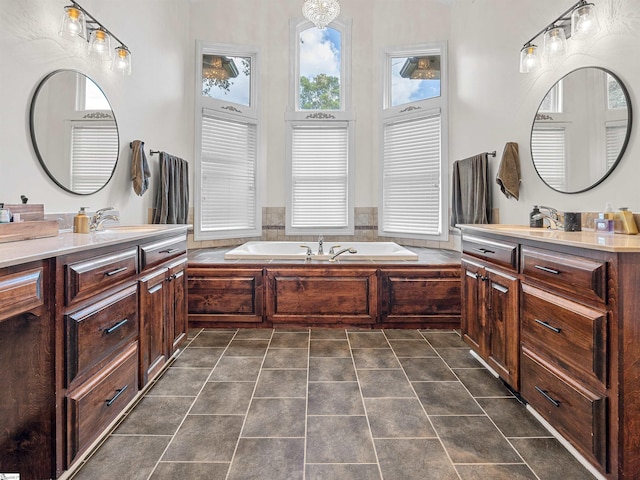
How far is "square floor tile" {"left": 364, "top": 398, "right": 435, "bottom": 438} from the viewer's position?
1.56 meters

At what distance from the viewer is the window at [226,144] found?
12.9 ft

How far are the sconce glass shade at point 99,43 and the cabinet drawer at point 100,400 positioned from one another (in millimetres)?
1935

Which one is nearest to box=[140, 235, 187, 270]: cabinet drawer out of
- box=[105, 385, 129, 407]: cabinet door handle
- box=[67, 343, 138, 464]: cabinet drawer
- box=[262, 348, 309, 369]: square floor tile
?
box=[67, 343, 138, 464]: cabinet drawer

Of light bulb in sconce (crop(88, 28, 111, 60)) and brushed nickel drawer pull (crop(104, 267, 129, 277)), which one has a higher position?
light bulb in sconce (crop(88, 28, 111, 60))

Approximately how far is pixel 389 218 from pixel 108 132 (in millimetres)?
2969

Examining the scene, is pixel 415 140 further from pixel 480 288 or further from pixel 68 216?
pixel 68 216

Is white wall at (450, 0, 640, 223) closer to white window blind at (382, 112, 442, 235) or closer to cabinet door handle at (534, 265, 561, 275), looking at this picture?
white window blind at (382, 112, 442, 235)

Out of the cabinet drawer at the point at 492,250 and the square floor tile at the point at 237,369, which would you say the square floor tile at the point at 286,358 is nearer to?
the square floor tile at the point at 237,369

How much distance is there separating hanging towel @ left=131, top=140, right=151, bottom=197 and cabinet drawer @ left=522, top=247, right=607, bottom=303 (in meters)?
2.73

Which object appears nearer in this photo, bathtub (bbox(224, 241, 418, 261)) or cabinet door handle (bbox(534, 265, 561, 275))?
cabinet door handle (bbox(534, 265, 561, 275))

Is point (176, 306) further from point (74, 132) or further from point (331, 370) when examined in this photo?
point (74, 132)

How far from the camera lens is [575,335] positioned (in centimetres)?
134

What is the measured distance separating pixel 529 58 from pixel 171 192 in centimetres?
316

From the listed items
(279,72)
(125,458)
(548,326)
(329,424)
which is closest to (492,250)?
(548,326)
